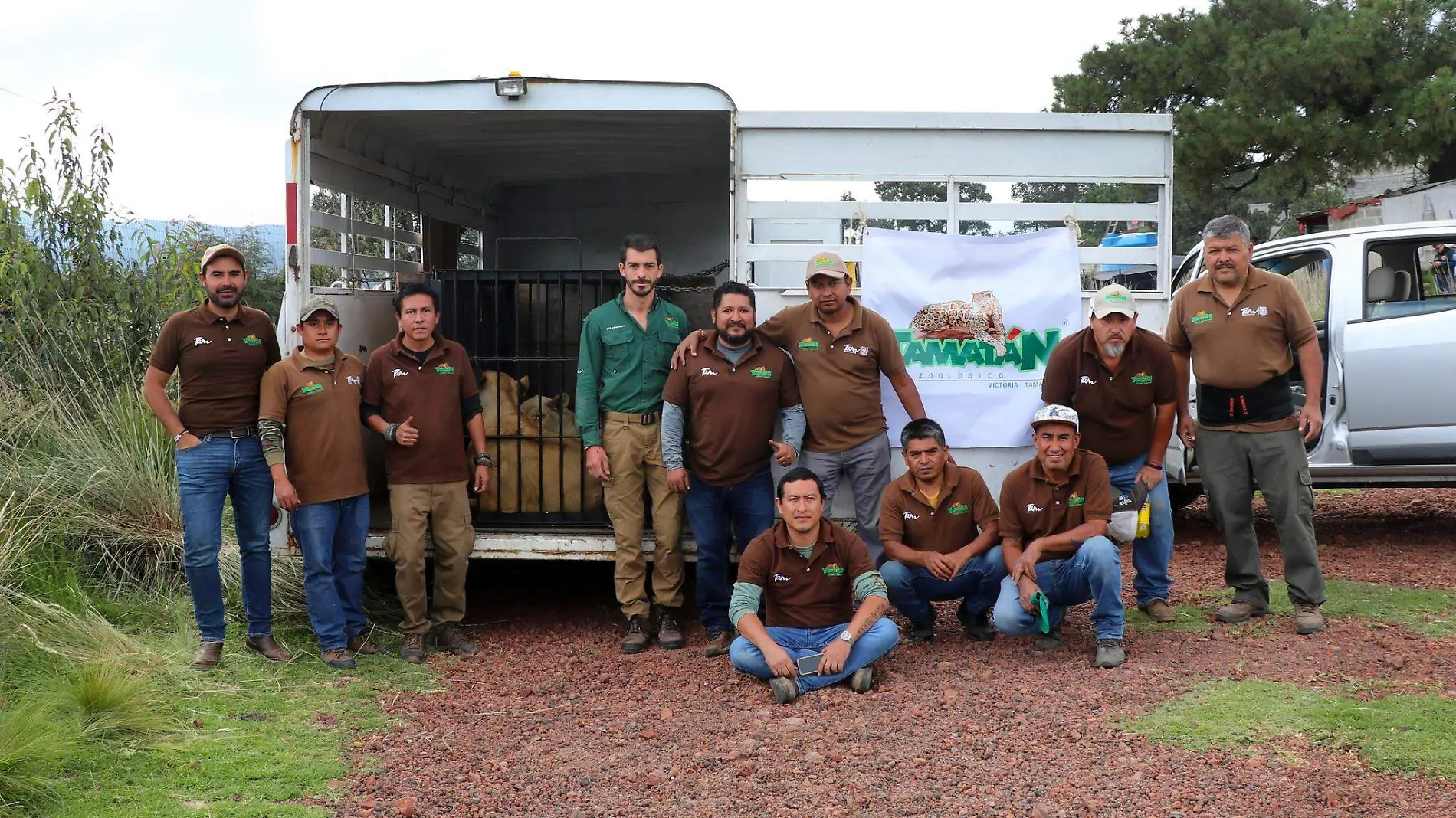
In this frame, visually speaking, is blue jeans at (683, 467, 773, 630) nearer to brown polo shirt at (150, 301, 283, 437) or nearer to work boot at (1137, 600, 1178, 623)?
work boot at (1137, 600, 1178, 623)

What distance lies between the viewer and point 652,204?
9328 millimetres

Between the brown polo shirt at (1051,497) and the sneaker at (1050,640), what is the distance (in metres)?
0.46

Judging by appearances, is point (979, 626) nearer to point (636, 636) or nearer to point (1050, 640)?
point (1050, 640)

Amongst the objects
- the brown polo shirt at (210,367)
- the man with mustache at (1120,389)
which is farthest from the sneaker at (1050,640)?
the brown polo shirt at (210,367)

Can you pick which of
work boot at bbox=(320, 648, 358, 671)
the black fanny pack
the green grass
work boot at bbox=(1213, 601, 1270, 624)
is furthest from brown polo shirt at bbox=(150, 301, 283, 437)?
work boot at bbox=(1213, 601, 1270, 624)

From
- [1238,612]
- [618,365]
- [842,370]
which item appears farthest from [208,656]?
[1238,612]

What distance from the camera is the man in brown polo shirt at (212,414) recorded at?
528 cm

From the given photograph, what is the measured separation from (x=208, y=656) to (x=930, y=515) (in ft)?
10.3

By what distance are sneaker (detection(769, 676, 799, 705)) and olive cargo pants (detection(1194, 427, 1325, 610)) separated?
7.53 ft

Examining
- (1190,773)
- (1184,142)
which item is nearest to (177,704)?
(1190,773)

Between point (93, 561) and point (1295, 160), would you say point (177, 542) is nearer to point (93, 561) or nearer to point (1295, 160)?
point (93, 561)

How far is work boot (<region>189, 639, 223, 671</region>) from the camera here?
17.4 feet

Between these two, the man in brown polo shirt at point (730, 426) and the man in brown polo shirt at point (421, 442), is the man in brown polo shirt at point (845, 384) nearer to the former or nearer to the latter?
the man in brown polo shirt at point (730, 426)

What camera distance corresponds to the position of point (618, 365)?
5859mm
